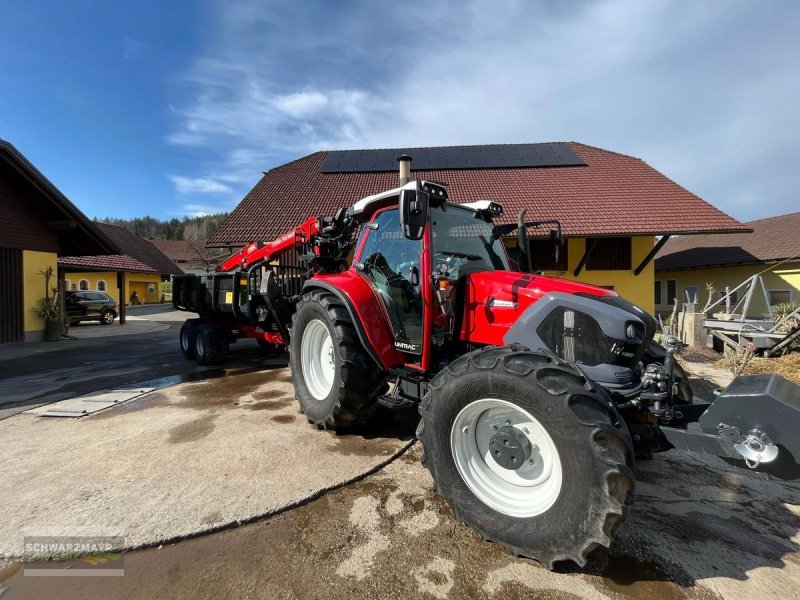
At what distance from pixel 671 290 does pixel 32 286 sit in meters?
25.3

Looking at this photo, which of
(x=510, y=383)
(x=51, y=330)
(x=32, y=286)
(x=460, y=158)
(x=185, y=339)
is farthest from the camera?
(x=460, y=158)

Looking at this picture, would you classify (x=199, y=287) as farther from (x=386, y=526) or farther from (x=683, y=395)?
(x=683, y=395)

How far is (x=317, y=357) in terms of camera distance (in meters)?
4.29

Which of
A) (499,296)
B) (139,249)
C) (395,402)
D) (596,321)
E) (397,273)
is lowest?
(395,402)

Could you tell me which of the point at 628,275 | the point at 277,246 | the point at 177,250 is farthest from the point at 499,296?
the point at 177,250

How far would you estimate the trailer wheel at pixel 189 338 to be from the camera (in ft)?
25.3

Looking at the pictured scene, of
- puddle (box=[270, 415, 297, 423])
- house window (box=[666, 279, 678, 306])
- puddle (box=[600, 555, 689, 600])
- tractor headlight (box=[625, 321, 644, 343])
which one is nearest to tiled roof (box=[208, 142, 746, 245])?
house window (box=[666, 279, 678, 306])

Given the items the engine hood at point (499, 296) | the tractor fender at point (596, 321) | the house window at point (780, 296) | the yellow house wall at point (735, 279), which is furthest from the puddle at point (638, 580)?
the house window at point (780, 296)

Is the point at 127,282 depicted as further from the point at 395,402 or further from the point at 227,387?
the point at 395,402

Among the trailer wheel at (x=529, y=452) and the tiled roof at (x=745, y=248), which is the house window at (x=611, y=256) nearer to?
the tiled roof at (x=745, y=248)

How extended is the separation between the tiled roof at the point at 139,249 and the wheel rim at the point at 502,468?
2674cm

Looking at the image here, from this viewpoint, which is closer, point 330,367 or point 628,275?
point 330,367

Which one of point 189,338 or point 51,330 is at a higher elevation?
point 189,338

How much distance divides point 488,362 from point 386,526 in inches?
48.9
